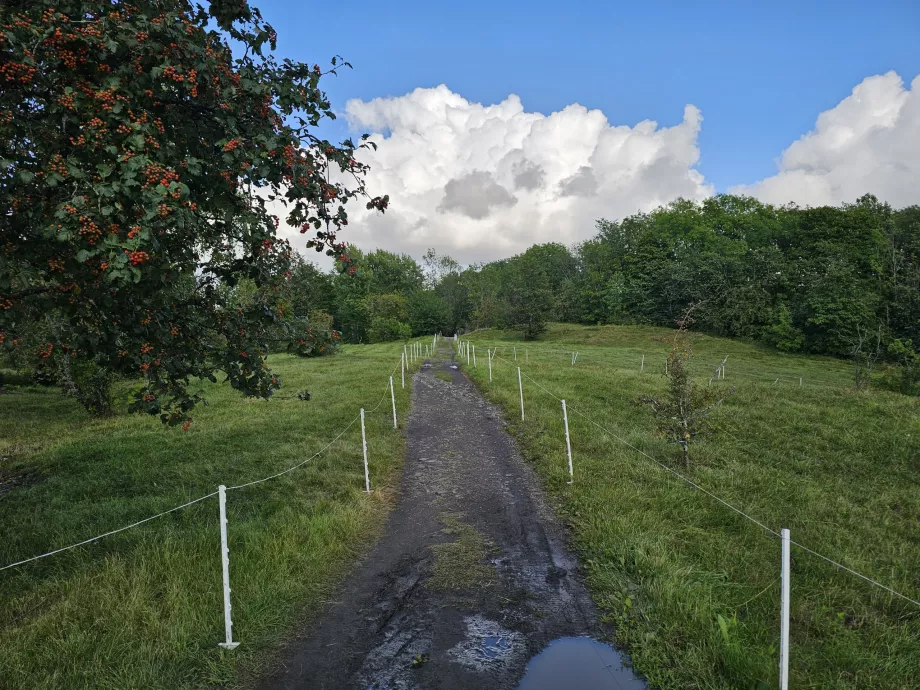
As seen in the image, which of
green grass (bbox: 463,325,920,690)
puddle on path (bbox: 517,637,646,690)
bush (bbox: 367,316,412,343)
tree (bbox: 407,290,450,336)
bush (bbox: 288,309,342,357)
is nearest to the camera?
puddle on path (bbox: 517,637,646,690)

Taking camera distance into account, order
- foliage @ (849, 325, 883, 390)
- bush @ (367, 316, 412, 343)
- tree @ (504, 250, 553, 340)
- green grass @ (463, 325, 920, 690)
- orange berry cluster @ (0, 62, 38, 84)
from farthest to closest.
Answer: bush @ (367, 316, 412, 343) → tree @ (504, 250, 553, 340) → foliage @ (849, 325, 883, 390) → green grass @ (463, 325, 920, 690) → orange berry cluster @ (0, 62, 38, 84)

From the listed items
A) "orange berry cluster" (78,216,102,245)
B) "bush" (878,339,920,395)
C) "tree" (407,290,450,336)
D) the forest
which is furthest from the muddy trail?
"tree" (407,290,450,336)

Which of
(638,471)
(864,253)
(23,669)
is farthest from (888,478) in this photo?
(864,253)

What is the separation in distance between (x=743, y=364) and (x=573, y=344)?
19478 mm

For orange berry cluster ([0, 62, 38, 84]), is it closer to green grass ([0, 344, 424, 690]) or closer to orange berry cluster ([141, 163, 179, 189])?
orange berry cluster ([141, 163, 179, 189])

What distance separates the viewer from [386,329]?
7381cm

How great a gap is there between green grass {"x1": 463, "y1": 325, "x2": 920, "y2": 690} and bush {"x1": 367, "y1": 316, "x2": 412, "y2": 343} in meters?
58.5

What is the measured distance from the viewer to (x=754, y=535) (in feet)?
22.9

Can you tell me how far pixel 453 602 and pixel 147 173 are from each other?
16.0 feet

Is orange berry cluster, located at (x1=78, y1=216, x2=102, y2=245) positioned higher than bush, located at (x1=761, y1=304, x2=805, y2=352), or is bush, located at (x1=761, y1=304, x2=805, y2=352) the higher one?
orange berry cluster, located at (x1=78, y1=216, x2=102, y2=245)

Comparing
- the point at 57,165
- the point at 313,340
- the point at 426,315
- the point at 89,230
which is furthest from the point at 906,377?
the point at 426,315

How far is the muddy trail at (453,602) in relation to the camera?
14.5 feet

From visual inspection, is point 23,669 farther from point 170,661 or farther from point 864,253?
point 864,253

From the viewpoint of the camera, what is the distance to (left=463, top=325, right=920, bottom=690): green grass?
14.8ft
